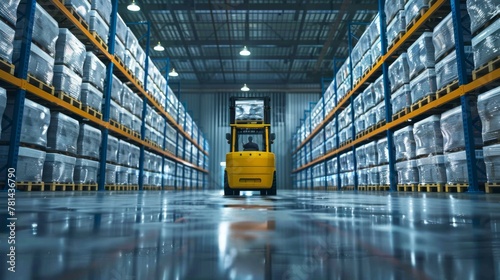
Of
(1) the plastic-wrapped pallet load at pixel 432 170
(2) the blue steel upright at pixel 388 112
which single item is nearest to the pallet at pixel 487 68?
(1) the plastic-wrapped pallet load at pixel 432 170

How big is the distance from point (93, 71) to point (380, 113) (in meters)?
6.72

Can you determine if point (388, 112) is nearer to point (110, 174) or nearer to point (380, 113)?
point (380, 113)

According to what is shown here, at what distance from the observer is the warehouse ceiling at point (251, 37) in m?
15.4

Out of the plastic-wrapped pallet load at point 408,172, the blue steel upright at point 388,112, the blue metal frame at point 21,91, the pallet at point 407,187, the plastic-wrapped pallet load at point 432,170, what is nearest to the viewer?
the blue metal frame at point 21,91

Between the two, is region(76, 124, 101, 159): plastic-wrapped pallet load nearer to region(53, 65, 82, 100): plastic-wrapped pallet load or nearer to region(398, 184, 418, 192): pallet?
region(53, 65, 82, 100): plastic-wrapped pallet load

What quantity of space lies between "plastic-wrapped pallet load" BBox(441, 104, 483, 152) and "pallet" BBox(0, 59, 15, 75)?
6702 mm

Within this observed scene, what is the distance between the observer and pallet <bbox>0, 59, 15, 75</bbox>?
4555 mm

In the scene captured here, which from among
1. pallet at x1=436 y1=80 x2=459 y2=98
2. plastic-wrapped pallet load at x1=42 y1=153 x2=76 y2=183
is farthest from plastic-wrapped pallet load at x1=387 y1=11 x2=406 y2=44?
plastic-wrapped pallet load at x1=42 y1=153 x2=76 y2=183

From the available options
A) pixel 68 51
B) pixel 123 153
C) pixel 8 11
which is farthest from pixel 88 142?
pixel 8 11

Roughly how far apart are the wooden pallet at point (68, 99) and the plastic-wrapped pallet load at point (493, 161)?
6760 millimetres

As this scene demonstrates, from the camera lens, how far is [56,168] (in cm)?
562

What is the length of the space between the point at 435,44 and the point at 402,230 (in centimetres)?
555

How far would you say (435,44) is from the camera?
18.6 feet

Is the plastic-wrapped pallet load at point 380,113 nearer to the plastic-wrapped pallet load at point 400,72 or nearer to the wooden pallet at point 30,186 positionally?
the plastic-wrapped pallet load at point 400,72
